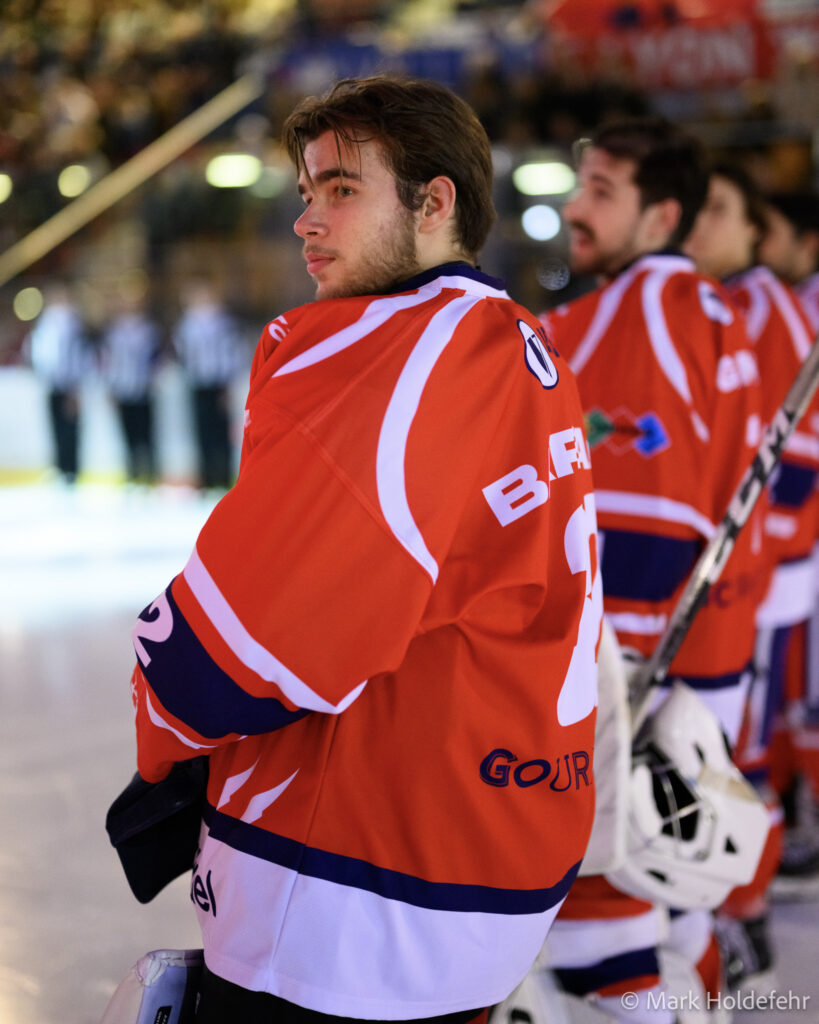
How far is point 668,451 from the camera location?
1.82 metres

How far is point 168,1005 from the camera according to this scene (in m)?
1.14

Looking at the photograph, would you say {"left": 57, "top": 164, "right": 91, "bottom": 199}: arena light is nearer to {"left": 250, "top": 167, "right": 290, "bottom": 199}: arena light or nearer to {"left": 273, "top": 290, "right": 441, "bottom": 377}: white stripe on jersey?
{"left": 250, "top": 167, "right": 290, "bottom": 199}: arena light

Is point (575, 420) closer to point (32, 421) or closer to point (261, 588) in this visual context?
Answer: point (261, 588)

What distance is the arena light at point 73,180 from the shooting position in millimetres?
11656

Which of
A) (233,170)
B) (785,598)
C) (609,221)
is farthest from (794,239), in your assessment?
(233,170)

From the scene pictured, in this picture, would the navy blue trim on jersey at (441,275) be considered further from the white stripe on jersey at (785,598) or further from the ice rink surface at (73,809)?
the white stripe on jersey at (785,598)

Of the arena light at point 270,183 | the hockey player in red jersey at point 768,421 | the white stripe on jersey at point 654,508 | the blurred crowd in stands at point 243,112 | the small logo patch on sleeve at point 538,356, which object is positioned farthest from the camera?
the arena light at point 270,183

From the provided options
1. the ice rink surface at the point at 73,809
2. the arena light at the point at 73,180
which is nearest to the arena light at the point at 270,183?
the arena light at the point at 73,180

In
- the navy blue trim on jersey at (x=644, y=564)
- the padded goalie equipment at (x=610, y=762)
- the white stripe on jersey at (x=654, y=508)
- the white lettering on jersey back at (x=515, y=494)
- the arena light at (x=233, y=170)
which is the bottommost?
the padded goalie equipment at (x=610, y=762)

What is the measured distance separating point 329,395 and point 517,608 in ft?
0.86

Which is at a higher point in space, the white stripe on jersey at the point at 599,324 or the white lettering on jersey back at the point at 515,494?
the white stripe on jersey at the point at 599,324

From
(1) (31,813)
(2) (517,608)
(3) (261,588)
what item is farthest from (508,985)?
(1) (31,813)

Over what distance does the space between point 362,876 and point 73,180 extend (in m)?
11.7

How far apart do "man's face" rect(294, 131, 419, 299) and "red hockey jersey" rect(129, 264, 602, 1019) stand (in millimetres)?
49
